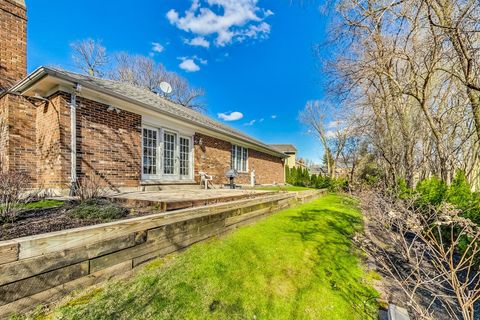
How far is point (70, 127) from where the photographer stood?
5.35m

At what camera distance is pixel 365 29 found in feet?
24.4

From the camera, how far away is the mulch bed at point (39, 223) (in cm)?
237

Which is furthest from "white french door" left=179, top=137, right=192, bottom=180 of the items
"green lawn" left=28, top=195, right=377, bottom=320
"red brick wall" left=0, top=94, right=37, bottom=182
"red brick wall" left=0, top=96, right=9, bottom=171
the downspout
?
"green lawn" left=28, top=195, right=377, bottom=320

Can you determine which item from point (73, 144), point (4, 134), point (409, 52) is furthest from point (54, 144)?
point (409, 52)

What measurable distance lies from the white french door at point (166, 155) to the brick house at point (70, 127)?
0.11 feet

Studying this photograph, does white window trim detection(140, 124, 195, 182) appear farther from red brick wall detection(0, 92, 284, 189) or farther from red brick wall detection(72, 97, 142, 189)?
red brick wall detection(0, 92, 284, 189)

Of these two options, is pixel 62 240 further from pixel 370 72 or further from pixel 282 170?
pixel 282 170

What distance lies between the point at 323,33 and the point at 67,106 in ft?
27.0

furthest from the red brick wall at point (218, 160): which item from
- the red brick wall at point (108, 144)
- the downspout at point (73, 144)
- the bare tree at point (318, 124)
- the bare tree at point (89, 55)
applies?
the bare tree at point (318, 124)

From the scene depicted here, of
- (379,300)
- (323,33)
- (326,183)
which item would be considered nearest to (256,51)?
(323,33)

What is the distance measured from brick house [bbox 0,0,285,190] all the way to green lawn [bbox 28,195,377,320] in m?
4.06

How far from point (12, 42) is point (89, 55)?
14975mm

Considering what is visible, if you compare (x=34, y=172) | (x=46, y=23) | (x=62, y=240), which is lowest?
(x=62, y=240)

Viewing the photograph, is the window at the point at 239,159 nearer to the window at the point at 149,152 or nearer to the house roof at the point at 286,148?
the window at the point at 149,152
